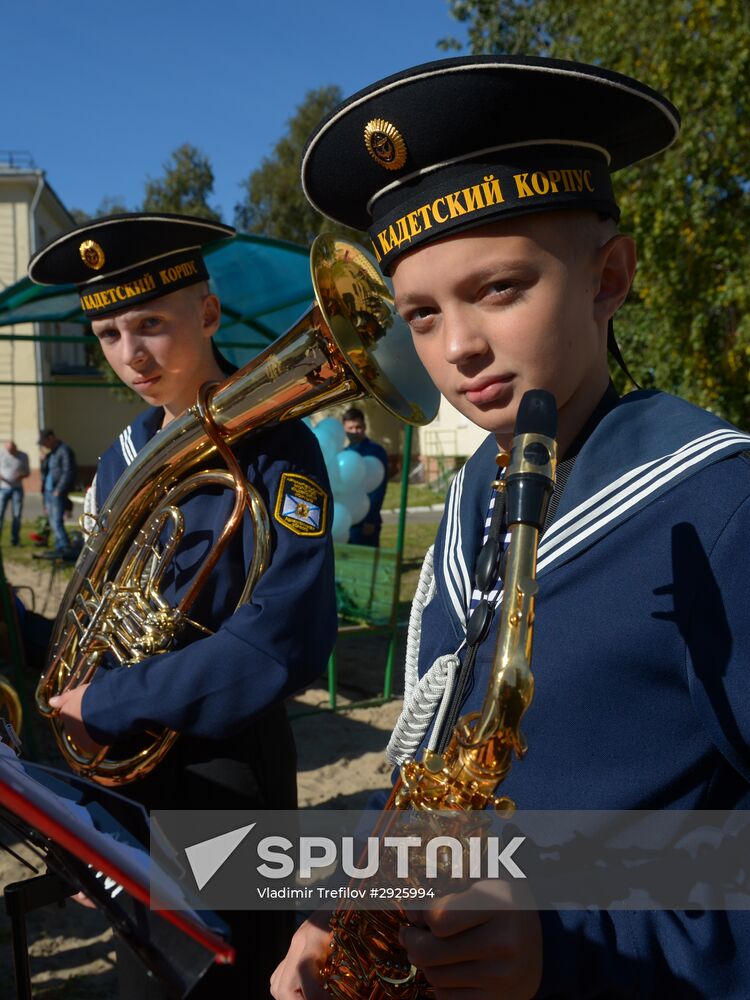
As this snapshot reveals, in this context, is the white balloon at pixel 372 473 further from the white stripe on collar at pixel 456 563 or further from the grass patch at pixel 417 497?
the grass patch at pixel 417 497

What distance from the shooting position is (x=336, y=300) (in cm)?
209

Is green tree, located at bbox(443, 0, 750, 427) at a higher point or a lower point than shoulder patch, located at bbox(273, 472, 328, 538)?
higher

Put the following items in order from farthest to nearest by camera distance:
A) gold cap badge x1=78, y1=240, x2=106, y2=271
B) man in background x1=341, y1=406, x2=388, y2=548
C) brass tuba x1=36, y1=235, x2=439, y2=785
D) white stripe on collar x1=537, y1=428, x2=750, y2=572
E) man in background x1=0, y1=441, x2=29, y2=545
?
man in background x1=0, y1=441, x2=29, y2=545, man in background x1=341, y1=406, x2=388, y2=548, gold cap badge x1=78, y1=240, x2=106, y2=271, brass tuba x1=36, y1=235, x2=439, y2=785, white stripe on collar x1=537, y1=428, x2=750, y2=572

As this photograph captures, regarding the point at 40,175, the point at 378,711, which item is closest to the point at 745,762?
the point at 378,711

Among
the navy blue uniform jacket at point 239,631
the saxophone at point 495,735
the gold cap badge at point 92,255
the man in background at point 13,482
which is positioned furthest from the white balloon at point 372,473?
the man in background at point 13,482

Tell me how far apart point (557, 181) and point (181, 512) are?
1371mm

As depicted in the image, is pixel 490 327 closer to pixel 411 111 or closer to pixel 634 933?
pixel 411 111

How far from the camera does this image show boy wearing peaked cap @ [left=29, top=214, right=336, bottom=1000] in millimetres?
2018

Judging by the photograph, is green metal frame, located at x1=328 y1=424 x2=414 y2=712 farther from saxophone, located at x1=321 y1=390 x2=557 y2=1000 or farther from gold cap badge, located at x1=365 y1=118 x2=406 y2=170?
saxophone, located at x1=321 y1=390 x2=557 y2=1000

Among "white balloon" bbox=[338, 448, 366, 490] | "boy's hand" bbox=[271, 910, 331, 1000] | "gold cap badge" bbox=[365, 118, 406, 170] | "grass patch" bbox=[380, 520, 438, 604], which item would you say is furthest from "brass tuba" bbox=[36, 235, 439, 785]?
"white balloon" bbox=[338, 448, 366, 490]

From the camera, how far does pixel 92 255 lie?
2441 mm

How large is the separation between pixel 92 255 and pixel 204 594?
998mm

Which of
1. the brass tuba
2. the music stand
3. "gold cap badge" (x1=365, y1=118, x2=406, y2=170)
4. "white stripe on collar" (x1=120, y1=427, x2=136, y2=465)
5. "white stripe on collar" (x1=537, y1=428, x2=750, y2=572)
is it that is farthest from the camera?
"white stripe on collar" (x1=120, y1=427, x2=136, y2=465)

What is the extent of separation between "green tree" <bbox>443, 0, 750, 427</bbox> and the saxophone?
8.19 metres
